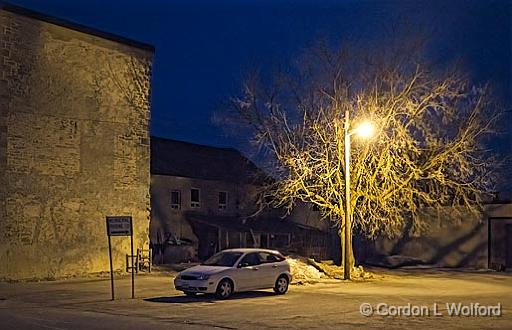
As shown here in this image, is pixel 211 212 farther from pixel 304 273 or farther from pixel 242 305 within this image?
pixel 242 305

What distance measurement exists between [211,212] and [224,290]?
101 ft

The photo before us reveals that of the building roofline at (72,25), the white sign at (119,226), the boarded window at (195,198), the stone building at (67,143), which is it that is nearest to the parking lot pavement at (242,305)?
the white sign at (119,226)

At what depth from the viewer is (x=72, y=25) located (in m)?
34.8

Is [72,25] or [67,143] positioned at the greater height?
[72,25]

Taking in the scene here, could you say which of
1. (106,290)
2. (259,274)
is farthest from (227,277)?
(106,290)

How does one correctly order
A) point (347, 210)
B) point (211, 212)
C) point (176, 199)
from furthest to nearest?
1. point (211, 212)
2. point (176, 199)
3. point (347, 210)

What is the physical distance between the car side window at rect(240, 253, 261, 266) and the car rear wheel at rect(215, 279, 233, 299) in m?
0.94

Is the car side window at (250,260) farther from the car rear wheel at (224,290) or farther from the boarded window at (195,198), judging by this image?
the boarded window at (195,198)

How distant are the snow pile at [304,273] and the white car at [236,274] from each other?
617 cm

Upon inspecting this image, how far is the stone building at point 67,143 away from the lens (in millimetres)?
32344

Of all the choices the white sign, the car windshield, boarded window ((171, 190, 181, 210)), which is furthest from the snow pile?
boarded window ((171, 190, 181, 210))

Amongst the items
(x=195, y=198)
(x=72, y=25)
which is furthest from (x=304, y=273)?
(x=195, y=198)

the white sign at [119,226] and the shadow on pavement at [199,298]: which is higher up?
the white sign at [119,226]

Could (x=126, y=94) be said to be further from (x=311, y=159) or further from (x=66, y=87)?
(x=311, y=159)
